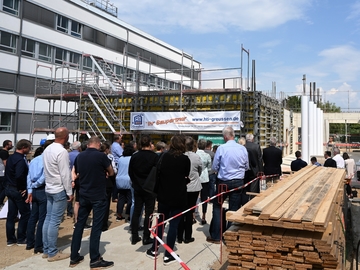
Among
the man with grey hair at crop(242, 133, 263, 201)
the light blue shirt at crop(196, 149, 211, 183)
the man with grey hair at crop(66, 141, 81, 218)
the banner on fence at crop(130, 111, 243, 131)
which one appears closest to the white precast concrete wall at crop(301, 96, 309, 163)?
Answer: the banner on fence at crop(130, 111, 243, 131)

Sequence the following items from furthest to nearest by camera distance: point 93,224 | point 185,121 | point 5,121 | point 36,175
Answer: point 5,121
point 185,121
point 36,175
point 93,224

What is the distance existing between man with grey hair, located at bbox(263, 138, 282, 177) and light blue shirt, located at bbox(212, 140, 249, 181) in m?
3.31

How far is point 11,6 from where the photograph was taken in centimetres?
2241

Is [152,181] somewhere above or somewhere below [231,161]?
below

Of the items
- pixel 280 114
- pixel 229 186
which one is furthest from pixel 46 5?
pixel 229 186

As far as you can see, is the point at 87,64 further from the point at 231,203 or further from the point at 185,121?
the point at 231,203

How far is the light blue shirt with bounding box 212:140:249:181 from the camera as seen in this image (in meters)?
5.59

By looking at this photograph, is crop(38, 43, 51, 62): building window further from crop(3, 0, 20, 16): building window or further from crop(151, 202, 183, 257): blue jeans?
crop(151, 202, 183, 257): blue jeans

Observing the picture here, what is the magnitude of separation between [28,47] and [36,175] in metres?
22.1

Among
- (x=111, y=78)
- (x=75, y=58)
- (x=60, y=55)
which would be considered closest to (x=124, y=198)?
(x=111, y=78)

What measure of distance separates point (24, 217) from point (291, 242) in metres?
4.67

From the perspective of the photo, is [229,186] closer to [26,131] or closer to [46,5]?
[26,131]

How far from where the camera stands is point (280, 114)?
69.9 feet

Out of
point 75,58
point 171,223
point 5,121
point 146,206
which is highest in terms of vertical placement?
point 75,58
